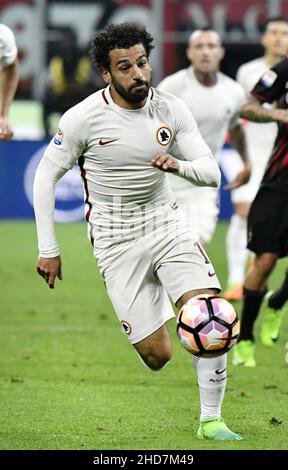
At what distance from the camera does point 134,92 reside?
6.64 metres

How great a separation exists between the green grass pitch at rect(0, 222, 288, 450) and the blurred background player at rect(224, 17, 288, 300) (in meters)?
1.30

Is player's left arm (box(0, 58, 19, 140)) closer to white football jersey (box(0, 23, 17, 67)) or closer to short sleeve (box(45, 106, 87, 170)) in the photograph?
white football jersey (box(0, 23, 17, 67))

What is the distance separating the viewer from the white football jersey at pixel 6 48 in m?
8.57

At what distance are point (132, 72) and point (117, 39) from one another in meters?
0.20

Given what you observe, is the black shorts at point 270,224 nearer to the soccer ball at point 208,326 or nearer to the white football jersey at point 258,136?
the soccer ball at point 208,326

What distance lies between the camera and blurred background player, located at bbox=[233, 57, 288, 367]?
339 inches

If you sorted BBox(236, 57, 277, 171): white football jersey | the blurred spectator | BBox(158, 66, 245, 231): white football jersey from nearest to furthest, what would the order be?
BBox(158, 66, 245, 231): white football jersey, BBox(236, 57, 277, 171): white football jersey, the blurred spectator

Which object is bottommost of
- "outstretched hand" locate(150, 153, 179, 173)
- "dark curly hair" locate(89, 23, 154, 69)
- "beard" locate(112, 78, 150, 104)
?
"outstretched hand" locate(150, 153, 179, 173)

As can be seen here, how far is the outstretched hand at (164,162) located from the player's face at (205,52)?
448 cm

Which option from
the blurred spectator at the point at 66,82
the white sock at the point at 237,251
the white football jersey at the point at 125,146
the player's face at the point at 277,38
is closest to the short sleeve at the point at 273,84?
the white football jersey at the point at 125,146

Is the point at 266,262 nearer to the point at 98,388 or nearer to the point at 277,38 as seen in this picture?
the point at 98,388

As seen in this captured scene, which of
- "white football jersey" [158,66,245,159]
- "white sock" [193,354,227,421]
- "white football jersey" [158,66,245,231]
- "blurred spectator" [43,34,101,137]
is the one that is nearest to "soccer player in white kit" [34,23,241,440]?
"white sock" [193,354,227,421]

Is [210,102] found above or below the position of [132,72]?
below

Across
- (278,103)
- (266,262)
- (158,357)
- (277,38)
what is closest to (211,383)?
(158,357)
